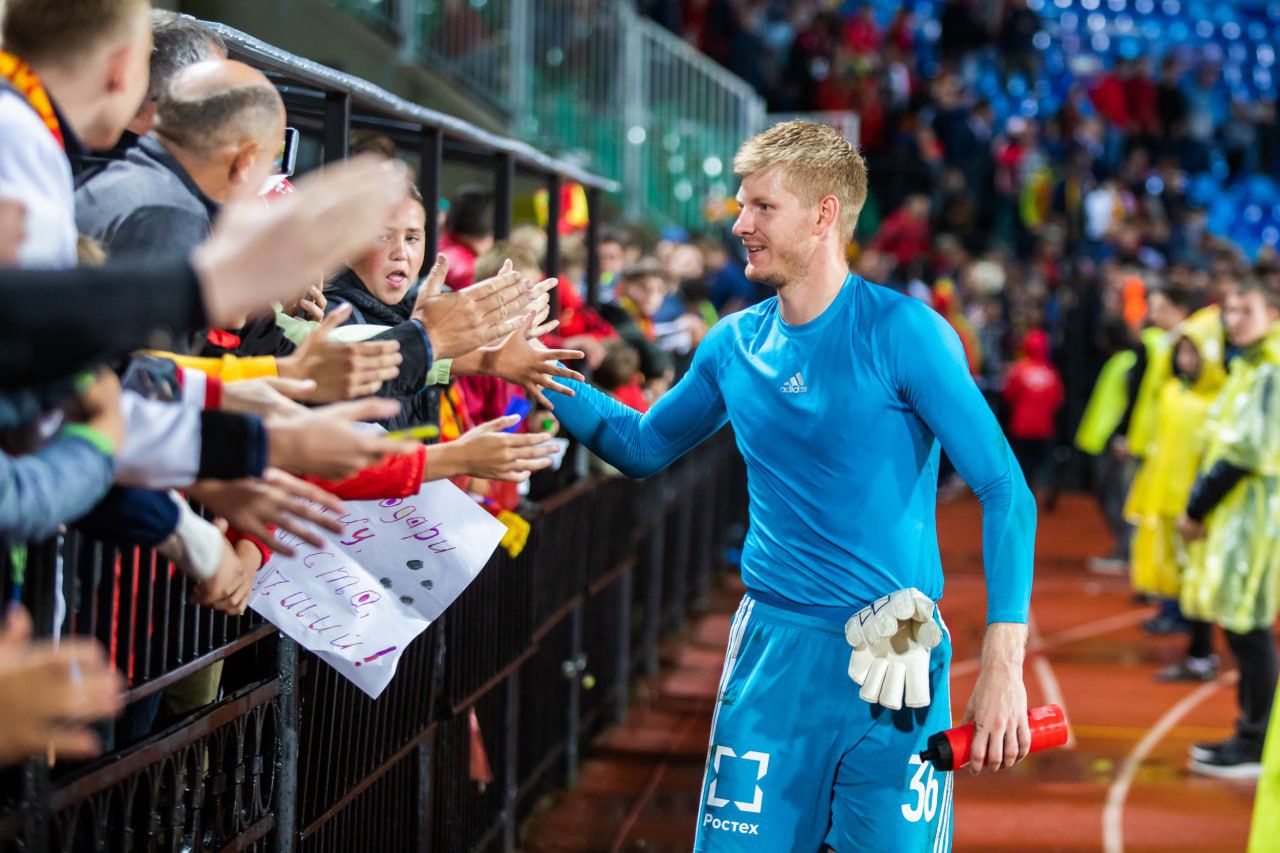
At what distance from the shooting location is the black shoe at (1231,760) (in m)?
7.36

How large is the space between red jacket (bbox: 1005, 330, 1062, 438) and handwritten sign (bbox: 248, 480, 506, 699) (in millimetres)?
14909

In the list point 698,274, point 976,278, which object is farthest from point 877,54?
point 698,274

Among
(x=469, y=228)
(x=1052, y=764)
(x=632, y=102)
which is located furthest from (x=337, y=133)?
(x=632, y=102)

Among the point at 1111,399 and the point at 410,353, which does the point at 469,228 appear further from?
the point at 1111,399

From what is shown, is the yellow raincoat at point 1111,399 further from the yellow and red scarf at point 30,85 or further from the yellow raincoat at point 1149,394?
the yellow and red scarf at point 30,85

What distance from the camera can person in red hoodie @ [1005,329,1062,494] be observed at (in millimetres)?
17625

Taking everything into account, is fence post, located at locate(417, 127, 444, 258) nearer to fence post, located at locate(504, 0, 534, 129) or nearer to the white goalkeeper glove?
the white goalkeeper glove

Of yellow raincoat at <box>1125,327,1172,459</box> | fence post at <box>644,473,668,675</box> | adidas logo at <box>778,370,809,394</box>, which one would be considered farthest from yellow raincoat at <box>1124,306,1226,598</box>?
adidas logo at <box>778,370,809,394</box>

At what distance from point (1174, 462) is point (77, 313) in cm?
899

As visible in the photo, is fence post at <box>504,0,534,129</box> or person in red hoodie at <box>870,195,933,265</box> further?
person in red hoodie at <box>870,195,933,265</box>

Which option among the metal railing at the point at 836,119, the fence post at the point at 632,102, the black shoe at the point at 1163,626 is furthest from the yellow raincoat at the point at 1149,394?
the fence post at the point at 632,102

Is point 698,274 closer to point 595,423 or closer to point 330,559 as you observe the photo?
point 595,423

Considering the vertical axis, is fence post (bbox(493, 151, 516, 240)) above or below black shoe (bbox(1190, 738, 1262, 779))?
above

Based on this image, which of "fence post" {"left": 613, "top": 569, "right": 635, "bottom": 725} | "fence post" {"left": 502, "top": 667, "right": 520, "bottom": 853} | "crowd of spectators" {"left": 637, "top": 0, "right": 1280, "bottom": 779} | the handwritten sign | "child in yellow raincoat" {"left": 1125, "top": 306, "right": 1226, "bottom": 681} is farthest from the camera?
"crowd of spectators" {"left": 637, "top": 0, "right": 1280, "bottom": 779}
